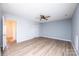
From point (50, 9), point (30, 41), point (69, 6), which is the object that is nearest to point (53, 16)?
point (50, 9)

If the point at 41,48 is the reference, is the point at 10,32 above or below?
above

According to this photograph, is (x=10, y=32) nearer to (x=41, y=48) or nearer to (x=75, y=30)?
(x=41, y=48)

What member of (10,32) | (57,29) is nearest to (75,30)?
(57,29)

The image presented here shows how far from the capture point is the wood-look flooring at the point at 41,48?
1.53m

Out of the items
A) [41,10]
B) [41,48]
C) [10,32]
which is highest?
[41,10]

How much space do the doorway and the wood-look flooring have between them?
3.8 inches

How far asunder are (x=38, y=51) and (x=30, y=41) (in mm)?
269

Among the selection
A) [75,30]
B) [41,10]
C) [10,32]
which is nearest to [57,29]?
[75,30]

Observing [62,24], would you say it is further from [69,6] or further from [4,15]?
[4,15]

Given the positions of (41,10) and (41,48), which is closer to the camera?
(41,10)

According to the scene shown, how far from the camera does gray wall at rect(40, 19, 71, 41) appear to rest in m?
1.53

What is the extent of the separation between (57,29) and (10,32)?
2.79 ft

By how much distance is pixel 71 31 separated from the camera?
153 cm

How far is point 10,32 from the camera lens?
1.43 m
